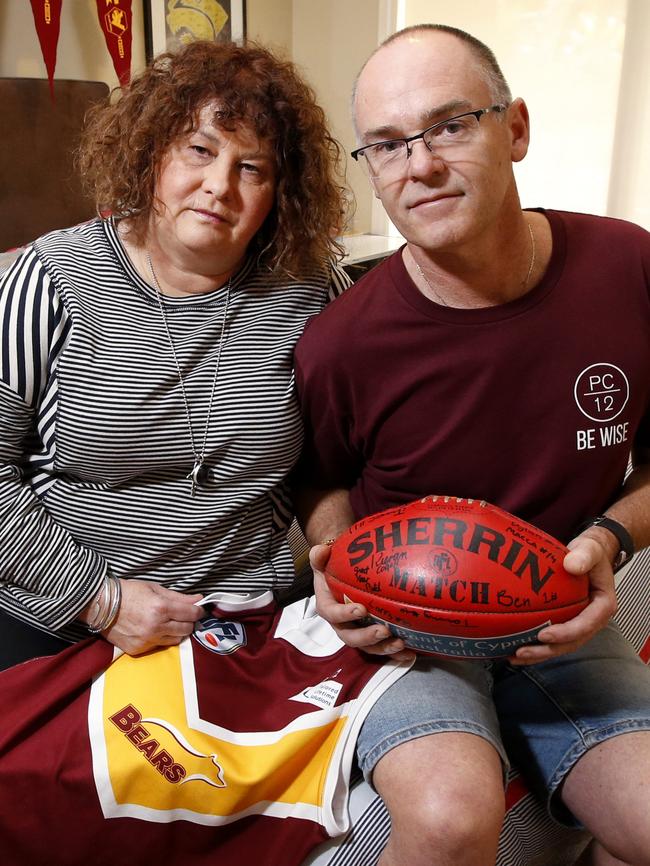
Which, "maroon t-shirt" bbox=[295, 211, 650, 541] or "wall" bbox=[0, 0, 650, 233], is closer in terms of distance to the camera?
"maroon t-shirt" bbox=[295, 211, 650, 541]

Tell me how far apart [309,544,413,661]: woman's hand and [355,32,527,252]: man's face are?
0.50m

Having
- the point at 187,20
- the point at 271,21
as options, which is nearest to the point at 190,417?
the point at 187,20

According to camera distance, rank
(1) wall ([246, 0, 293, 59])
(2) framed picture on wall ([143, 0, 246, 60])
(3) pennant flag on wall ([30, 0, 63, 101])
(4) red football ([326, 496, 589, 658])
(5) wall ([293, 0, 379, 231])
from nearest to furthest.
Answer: (4) red football ([326, 496, 589, 658]) < (3) pennant flag on wall ([30, 0, 63, 101]) < (2) framed picture on wall ([143, 0, 246, 60]) < (1) wall ([246, 0, 293, 59]) < (5) wall ([293, 0, 379, 231])

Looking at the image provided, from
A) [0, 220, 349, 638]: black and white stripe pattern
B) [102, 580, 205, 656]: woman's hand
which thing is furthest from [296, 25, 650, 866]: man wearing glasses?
[102, 580, 205, 656]: woman's hand

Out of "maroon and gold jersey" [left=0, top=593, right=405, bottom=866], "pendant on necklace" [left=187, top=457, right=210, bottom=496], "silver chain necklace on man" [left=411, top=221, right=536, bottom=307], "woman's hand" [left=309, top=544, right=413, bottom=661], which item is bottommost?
"maroon and gold jersey" [left=0, top=593, right=405, bottom=866]

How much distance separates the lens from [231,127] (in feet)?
4.38

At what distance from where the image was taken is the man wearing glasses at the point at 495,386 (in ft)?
3.92

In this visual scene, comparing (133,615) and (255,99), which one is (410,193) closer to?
(255,99)

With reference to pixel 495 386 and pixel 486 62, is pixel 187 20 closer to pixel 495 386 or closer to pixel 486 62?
pixel 486 62

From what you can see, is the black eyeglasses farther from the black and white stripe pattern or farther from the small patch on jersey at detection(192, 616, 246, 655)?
the small patch on jersey at detection(192, 616, 246, 655)

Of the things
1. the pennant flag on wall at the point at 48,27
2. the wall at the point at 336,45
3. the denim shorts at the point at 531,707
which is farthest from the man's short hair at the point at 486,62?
the wall at the point at 336,45

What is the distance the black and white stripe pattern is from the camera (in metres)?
1.28

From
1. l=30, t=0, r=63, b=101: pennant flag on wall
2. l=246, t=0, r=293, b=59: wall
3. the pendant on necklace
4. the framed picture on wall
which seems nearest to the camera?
the pendant on necklace

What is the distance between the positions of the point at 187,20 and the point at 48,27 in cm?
75
